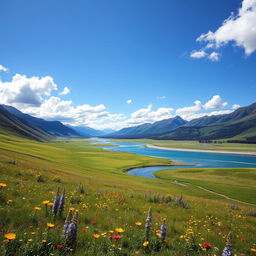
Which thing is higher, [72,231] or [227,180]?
[72,231]

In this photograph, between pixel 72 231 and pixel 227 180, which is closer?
pixel 72 231

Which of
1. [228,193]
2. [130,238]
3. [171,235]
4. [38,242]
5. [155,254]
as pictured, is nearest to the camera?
[38,242]

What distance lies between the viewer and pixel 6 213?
5.70 metres

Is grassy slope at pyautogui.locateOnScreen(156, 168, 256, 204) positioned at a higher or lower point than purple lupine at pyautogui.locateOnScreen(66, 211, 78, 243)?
lower

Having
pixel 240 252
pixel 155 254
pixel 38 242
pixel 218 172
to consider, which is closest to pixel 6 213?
pixel 38 242

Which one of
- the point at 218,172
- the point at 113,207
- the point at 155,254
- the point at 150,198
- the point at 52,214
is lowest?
the point at 218,172

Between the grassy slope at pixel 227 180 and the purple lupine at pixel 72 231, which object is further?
the grassy slope at pixel 227 180

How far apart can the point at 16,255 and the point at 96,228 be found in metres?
3.00

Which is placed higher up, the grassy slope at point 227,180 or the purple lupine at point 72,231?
the purple lupine at point 72,231

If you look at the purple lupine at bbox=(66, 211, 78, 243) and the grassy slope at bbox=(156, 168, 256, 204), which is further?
the grassy slope at bbox=(156, 168, 256, 204)

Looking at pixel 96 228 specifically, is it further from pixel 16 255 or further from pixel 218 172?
pixel 218 172

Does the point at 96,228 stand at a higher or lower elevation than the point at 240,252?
higher

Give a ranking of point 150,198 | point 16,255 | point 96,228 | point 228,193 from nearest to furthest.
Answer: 1. point 16,255
2. point 96,228
3. point 150,198
4. point 228,193

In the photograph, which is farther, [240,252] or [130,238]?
[240,252]
